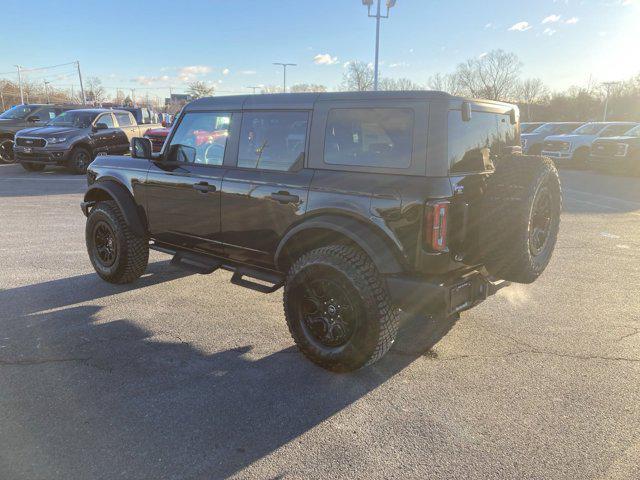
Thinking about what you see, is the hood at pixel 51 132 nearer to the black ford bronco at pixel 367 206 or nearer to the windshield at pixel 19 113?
the windshield at pixel 19 113

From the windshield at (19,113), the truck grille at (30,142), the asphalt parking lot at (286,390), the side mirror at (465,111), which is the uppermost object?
the windshield at (19,113)

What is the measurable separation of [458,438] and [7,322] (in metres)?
3.72

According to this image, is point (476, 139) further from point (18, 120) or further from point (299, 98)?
point (18, 120)

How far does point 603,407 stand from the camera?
2.92 m

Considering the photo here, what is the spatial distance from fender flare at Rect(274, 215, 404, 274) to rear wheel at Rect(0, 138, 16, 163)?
17132 mm

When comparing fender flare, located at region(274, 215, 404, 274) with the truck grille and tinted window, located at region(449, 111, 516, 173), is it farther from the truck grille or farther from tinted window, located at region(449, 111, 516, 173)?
the truck grille

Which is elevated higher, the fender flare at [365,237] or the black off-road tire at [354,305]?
the fender flare at [365,237]

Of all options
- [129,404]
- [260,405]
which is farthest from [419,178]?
[129,404]

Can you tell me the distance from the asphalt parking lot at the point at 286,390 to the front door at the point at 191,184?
0.69m

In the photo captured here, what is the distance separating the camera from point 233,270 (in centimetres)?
414

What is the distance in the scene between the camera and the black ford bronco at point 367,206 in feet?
9.79

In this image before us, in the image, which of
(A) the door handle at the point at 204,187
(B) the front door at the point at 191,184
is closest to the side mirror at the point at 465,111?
(B) the front door at the point at 191,184

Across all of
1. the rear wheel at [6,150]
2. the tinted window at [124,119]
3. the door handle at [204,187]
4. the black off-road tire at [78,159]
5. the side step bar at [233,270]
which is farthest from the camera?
the rear wheel at [6,150]

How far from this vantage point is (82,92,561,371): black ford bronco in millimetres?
2984
